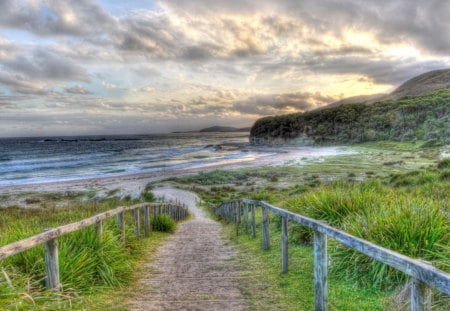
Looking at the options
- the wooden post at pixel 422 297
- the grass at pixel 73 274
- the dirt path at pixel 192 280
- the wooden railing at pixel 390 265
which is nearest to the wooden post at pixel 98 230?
the grass at pixel 73 274

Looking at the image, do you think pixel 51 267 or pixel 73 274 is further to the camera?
pixel 73 274

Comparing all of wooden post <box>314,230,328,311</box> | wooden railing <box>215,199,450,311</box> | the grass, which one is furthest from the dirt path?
wooden railing <box>215,199,450,311</box>

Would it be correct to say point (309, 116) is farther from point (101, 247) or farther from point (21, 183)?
point (101, 247)

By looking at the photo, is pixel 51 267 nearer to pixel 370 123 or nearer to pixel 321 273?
pixel 321 273

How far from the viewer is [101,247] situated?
227 inches

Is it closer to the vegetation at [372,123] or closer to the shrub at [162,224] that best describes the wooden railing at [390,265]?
the shrub at [162,224]

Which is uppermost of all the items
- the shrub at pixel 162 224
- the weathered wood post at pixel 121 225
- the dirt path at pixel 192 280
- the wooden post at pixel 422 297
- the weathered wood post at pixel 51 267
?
the wooden post at pixel 422 297

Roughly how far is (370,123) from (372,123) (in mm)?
1042

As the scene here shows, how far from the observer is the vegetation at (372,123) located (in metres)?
90.6

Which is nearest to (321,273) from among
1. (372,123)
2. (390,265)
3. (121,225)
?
(390,265)

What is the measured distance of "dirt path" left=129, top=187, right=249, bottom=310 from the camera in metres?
4.80

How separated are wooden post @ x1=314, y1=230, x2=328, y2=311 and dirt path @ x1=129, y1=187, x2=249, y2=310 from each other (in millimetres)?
945

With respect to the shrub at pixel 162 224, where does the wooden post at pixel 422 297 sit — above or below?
above

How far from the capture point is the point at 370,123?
411ft
